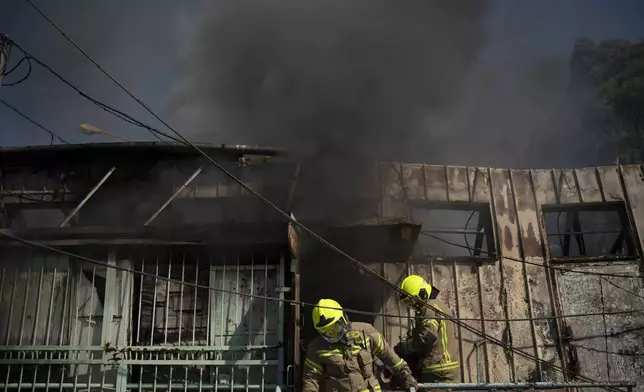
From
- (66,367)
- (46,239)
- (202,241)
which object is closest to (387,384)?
(202,241)

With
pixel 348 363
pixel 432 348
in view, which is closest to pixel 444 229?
pixel 432 348

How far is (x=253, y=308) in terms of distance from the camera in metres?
7.39

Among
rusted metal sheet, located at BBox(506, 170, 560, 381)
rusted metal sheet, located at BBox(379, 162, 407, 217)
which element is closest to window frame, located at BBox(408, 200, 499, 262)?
rusted metal sheet, located at BBox(379, 162, 407, 217)

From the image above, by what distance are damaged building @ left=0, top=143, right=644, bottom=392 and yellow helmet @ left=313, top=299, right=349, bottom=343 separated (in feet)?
5.28

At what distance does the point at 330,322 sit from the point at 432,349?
1.33 meters

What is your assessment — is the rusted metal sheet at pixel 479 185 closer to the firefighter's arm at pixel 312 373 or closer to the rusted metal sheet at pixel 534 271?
the rusted metal sheet at pixel 534 271

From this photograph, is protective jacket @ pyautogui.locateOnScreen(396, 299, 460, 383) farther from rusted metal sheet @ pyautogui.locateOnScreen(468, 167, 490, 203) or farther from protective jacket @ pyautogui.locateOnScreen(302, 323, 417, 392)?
rusted metal sheet @ pyautogui.locateOnScreen(468, 167, 490, 203)

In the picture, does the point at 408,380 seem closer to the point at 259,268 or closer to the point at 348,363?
the point at 348,363

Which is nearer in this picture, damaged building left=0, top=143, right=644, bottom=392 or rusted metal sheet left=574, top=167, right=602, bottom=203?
damaged building left=0, top=143, right=644, bottom=392

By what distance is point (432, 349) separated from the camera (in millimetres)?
5746

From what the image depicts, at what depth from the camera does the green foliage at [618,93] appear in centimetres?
2706

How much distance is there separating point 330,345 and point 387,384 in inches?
38.5

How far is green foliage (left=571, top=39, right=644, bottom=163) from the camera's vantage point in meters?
27.1

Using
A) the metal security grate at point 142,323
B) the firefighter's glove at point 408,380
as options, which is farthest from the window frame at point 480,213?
the firefighter's glove at point 408,380
